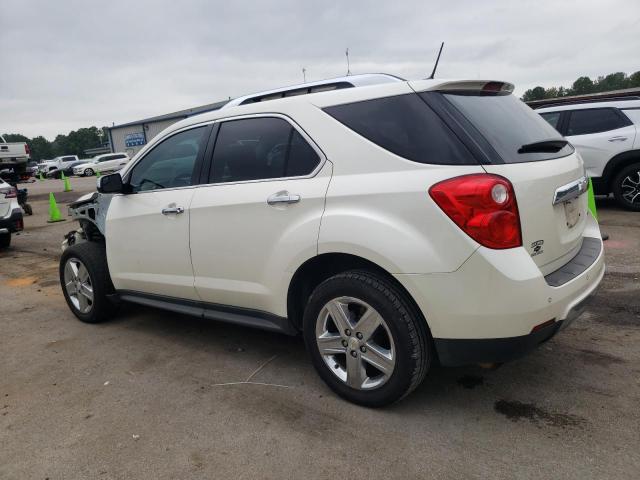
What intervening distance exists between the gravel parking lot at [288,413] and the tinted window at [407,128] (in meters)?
1.39

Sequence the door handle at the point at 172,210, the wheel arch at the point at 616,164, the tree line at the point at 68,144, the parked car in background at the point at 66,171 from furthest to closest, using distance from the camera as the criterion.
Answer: the tree line at the point at 68,144, the parked car in background at the point at 66,171, the wheel arch at the point at 616,164, the door handle at the point at 172,210

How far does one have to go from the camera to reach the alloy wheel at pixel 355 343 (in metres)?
2.70

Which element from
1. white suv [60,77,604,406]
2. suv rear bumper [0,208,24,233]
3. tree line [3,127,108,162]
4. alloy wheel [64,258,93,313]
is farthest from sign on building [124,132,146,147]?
tree line [3,127,108,162]

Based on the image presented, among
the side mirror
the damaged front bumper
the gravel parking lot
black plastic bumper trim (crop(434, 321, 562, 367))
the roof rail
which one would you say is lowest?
the gravel parking lot

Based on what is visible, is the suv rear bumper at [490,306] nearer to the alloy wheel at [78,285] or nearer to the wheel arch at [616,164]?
the alloy wheel at [78,285]

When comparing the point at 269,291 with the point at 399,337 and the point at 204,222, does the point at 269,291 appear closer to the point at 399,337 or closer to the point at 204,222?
the point at 204,222

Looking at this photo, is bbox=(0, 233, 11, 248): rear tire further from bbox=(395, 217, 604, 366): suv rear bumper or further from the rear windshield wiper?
the rear windshield wiper

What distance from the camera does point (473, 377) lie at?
3160 millimetres

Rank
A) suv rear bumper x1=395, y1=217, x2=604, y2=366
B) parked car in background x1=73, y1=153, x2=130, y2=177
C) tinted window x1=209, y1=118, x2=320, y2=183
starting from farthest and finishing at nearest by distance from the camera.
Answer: parked car in background x1=73, y1=153, x2=130, y2=177, tinted window x1=209, y1=118, x2=320, y2=183, suv rear bumper x1=395, y1=217, x2=604, y2=366

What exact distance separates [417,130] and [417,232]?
549 mm

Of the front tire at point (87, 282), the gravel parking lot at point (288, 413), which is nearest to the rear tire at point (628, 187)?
the gravel parking lot at point (288, 413)

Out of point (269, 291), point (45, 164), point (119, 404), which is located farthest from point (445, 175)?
point (45, 164)

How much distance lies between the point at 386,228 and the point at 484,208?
48 cm

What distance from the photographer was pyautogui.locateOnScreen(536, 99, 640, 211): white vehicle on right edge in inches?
302
